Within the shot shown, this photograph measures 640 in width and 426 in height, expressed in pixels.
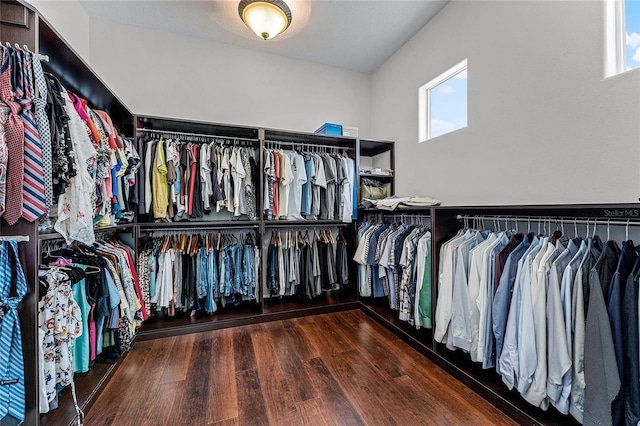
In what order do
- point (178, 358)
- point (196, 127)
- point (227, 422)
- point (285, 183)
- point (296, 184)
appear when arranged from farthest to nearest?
point (296, 184) < point (285, 183) < point (196, 127) < point (178, 358) < point (227, 422)

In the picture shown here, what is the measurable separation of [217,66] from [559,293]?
366 centimetres

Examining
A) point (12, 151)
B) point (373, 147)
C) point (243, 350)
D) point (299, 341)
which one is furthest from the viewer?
point (373, 147)

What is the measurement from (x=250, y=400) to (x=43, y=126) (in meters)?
1.73

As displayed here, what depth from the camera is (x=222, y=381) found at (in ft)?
5.83

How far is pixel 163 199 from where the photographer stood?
2.46 meters

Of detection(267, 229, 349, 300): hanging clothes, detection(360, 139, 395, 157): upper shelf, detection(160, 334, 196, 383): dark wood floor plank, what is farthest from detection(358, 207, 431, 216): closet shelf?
detection(160, 334, 196, 383): dark wood floor plank

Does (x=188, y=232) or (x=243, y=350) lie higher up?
(x=188, y=232)

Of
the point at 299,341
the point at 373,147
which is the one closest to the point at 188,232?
the point at 299,341

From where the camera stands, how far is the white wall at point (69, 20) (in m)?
2.04

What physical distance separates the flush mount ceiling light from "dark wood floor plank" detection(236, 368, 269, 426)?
2.79 meters

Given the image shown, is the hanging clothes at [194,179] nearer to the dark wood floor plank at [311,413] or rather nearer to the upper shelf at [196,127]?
the upper shelf at [196,127]

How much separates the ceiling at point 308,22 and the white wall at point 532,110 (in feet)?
1.11

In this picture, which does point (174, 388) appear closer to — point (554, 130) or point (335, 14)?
point (554, 130)

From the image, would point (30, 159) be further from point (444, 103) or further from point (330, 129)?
point (444, 103)
